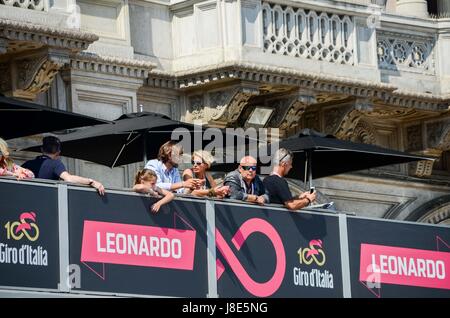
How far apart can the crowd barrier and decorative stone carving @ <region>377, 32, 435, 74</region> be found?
290 inches

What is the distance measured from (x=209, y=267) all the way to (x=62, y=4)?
6.32 metres

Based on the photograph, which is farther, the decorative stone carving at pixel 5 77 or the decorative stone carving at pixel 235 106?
the decorative stone carving at pixel 235 106

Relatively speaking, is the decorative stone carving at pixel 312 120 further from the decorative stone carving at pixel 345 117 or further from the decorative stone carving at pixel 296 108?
the decorative stone carving at pixel 296 108

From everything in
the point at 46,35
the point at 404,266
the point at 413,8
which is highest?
the point at 413,8

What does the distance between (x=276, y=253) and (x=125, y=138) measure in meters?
3.10

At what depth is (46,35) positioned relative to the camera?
29.1m

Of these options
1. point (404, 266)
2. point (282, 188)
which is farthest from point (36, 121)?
point (404, 266)

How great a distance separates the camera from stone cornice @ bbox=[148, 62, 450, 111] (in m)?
31.6

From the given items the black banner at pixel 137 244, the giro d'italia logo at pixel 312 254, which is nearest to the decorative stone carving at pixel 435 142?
the giro d'italia logo at pixel 312 254

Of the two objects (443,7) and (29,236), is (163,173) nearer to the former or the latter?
(29,236)

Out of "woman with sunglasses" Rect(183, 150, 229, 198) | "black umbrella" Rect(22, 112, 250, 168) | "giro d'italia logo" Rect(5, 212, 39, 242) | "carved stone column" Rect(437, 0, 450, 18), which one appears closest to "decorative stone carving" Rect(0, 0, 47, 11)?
"black umbrella" Rect(22, 112, 250, 168)

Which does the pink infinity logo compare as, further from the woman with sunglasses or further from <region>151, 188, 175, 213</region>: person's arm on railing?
<region>151, 188, 175, 213</region>: person's arm on railing

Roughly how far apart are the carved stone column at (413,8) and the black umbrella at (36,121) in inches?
431

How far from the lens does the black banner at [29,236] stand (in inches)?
900
